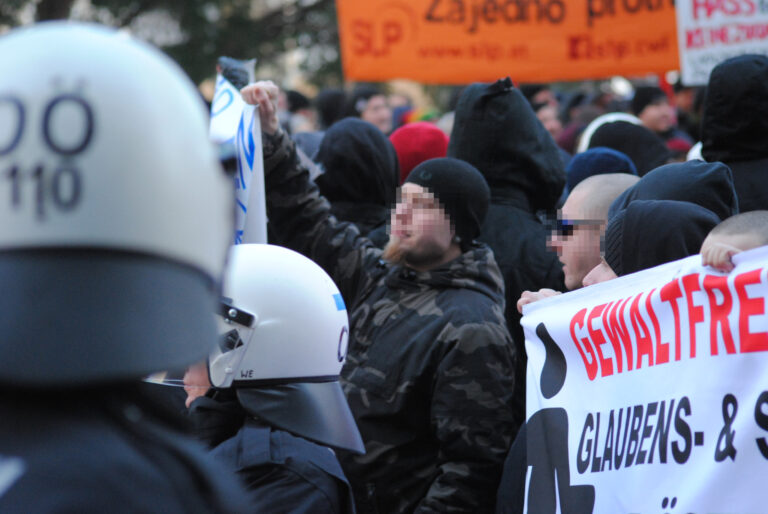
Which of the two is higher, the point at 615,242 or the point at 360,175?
the point at 360,175

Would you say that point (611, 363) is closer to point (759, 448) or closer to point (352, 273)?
point (759, 448)

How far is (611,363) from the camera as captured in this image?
2.98 meters

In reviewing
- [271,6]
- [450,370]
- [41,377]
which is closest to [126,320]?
[41,377]

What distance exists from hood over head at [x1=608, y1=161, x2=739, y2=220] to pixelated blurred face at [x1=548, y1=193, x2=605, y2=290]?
0.09 meters

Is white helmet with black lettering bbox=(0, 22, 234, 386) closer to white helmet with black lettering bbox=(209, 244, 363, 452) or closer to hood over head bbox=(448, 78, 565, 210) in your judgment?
white helmet with black lettering bbox=(209, 244, 363, 452)

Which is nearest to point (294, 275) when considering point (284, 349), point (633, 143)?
point (284, 349)

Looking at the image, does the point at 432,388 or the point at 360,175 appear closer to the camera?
the point at 432,388

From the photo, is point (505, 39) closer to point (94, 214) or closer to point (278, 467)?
point (278, 467)

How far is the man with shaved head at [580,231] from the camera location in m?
3.58

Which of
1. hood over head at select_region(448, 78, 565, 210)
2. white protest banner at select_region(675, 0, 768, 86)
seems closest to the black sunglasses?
hood over head at select_region(448, 78, 565, 210)

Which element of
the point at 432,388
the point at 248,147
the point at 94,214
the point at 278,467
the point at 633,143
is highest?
the point at 94,214

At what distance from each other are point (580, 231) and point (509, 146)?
1281mm

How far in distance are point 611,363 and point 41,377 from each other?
2109 mm

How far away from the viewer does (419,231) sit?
4066mm
